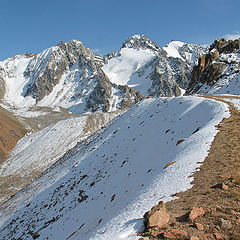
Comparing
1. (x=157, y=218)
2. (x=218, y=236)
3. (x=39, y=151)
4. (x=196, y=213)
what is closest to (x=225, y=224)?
(x=218, y=236)

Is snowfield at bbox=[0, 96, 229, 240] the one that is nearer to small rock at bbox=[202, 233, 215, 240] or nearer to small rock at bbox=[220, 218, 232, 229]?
small rock at bbox=[202, 233, 215, 240]

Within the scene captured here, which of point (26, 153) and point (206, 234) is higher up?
point (26, 153)

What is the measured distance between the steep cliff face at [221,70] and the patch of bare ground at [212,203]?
1602 inches

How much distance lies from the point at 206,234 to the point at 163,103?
29.0m

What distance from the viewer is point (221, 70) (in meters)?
57.8

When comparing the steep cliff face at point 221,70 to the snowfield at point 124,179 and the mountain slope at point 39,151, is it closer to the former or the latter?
the snowfield at point 124,179

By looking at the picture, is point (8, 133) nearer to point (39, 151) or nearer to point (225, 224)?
point (39, 151)

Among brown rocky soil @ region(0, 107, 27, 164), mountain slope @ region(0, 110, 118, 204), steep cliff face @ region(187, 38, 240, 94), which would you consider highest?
brown rocky soil @ region(0, 107, 27, 164)

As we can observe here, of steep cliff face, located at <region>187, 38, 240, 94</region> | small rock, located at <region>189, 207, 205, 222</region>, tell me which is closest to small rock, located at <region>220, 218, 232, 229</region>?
small rock, located at <region>189, 207, 205, 222</region>

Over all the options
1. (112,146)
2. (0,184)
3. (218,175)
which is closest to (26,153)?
(0,184)

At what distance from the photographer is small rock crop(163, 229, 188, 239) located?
5.68 m

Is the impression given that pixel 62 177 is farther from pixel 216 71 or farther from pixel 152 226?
pixel 216 71

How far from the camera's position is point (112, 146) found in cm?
2923

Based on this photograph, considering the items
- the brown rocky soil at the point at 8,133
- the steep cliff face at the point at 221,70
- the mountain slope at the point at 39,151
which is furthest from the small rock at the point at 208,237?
the brown rocky soil at the point at 8,133
